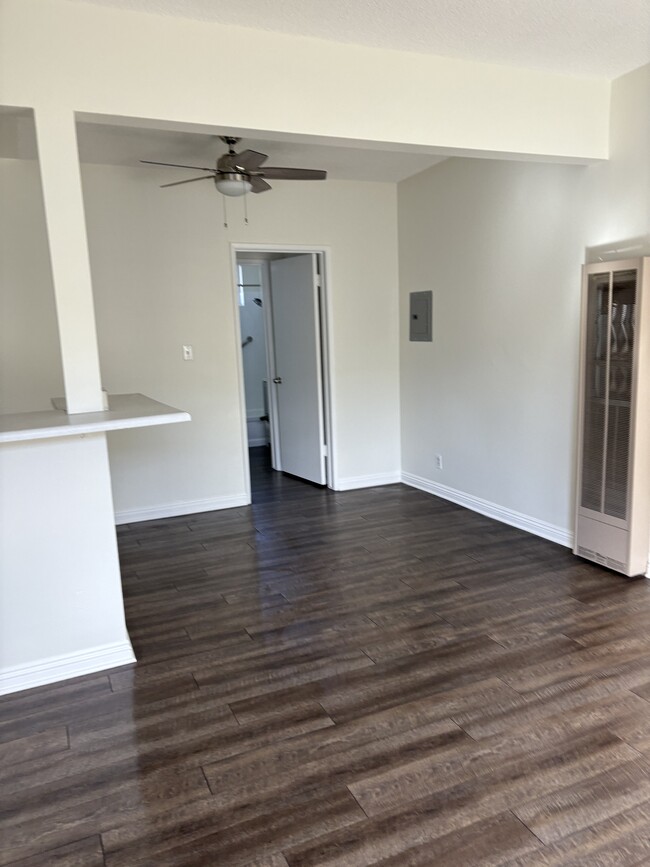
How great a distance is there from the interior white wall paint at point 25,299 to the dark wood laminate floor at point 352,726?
1.57 meters

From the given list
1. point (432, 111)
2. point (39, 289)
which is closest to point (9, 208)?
point (39, 289)

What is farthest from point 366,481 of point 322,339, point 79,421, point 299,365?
point 79,421

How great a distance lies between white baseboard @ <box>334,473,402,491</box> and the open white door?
19cm

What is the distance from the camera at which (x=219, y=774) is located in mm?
2004

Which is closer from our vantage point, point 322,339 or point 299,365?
point 322,339

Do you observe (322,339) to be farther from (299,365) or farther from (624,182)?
(624,182)

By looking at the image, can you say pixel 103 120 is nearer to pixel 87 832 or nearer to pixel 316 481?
pixel 87 832

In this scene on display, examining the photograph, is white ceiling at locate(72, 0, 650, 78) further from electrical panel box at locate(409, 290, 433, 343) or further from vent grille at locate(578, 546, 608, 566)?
vent grille at locate(578, 546, 608, 566)

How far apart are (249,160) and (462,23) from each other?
131 centimetres

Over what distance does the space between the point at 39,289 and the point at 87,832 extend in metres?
3.39

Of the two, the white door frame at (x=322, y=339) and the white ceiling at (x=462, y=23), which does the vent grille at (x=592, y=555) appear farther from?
the white ceiling at (x=462, y=23)

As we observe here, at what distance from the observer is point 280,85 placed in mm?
2576

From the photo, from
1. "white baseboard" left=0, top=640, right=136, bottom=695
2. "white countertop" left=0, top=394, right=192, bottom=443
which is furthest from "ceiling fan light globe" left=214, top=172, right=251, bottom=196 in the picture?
"white baseboard" left=0, top=640, right=136, bottom=695

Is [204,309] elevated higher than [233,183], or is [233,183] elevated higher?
[233,183]
